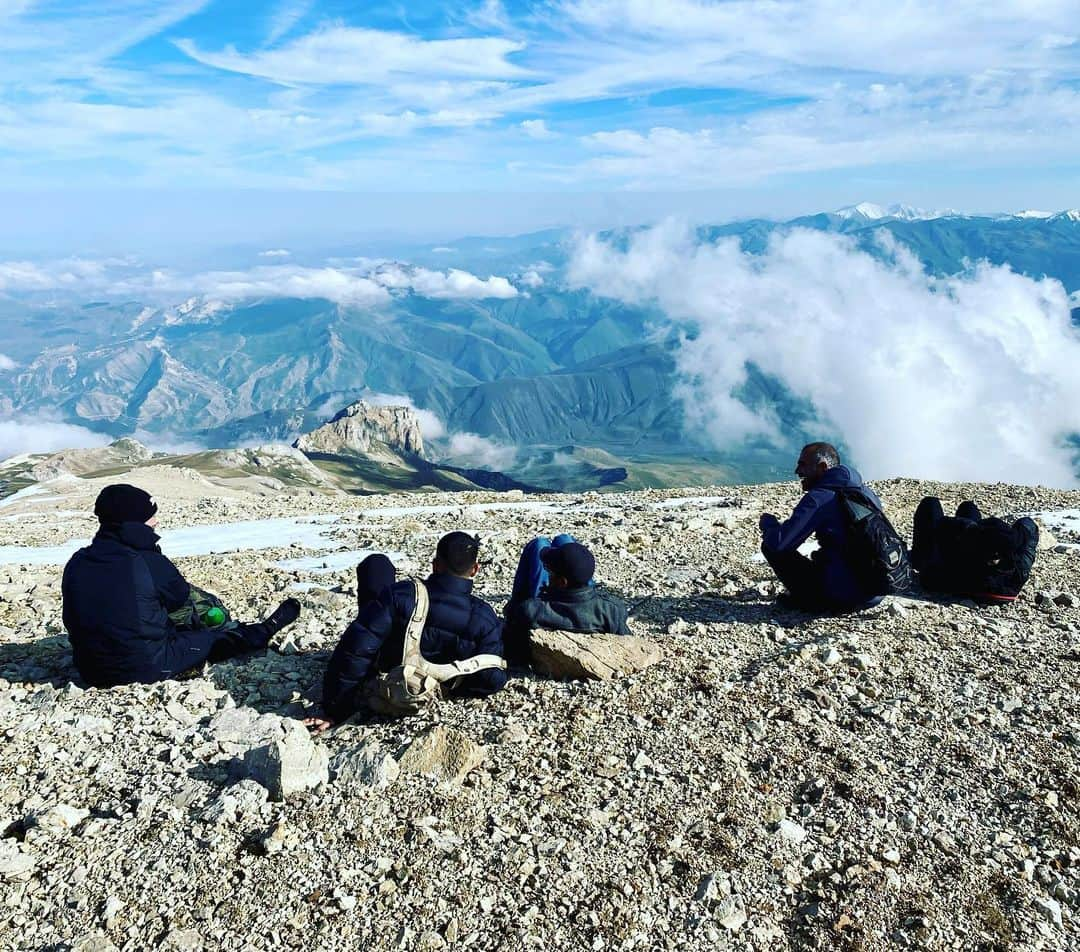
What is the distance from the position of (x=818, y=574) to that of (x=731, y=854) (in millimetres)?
5198

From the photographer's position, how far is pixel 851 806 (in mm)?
5574

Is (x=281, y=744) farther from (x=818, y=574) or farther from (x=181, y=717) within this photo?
(x=818, y=574)

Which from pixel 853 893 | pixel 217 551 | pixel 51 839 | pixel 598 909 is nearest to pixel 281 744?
pixel 51 839

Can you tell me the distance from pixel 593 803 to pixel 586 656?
2.14 m

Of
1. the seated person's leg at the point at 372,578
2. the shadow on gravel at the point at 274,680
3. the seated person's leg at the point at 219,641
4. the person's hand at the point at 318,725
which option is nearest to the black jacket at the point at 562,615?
the seated person's leg at the point at 372,578

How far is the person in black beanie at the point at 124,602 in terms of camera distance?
7664 millimetres

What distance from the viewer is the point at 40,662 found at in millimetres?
8844

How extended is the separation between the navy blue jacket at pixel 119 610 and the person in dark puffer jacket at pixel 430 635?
7.05 ft

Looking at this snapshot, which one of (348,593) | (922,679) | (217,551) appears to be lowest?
(217,551)

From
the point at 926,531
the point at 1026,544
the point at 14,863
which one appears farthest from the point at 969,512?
the point at 14,863

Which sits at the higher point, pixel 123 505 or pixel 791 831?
pixel 123 505

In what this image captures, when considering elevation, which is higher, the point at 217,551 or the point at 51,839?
the point at 51,839

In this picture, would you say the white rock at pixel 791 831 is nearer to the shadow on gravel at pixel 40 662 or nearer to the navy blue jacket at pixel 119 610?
the navy blue jacket at pixel 119 610

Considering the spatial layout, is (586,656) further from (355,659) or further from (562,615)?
(355,659)
